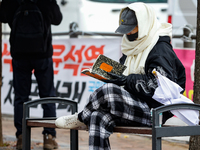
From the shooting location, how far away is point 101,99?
2.98 metres

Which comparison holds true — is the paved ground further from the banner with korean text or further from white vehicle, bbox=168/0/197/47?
white vehicle, bbox=168/0/197/47

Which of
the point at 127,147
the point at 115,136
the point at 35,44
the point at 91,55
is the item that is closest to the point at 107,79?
the point at 35,44

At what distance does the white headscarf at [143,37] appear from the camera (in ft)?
10.8

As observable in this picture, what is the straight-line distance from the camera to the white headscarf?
10.8 feet

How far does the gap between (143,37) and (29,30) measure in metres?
1.59

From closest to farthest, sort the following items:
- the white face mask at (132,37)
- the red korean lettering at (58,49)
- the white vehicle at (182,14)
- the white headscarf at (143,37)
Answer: the white headscarf at (143,37) → the white face mask at (132,37) → the red korean lettering at (58,49) → the white vehicle at (182,14)

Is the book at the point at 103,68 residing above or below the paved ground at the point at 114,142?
above

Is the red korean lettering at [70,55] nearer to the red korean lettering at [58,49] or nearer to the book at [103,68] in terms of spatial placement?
the red korean lettering at [58,49]

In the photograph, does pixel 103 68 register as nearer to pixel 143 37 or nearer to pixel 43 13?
pixel 143 37

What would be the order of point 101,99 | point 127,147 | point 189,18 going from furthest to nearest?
point 189,18, point 127,147, point 101,99

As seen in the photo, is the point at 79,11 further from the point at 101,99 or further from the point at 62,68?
the point at 101,99

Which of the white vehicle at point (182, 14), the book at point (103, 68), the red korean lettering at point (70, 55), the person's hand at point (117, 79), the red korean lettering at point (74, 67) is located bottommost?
the red korean lettering at point (74, 67)

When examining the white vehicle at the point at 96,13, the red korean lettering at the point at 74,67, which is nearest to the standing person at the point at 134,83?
the red korean lettering at the point at 74,67

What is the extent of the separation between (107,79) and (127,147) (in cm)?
215
